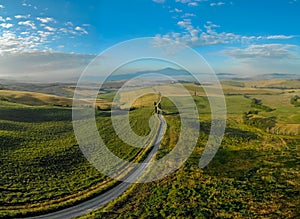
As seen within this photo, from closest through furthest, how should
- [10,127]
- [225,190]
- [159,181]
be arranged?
[225,190]
[159,181]
[10,127]

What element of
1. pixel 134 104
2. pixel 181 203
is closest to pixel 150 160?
pixel 181 203

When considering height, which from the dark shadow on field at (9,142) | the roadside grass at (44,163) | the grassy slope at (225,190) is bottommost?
the grassy slope at (225,190)

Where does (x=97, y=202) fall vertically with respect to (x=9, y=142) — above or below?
below

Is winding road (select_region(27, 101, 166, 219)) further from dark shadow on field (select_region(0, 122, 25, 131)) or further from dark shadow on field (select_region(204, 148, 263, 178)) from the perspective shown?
dark shadow on field (select_region(0, 122, 25, 131))

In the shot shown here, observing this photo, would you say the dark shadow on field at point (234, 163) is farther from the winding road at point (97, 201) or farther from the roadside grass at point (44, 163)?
the roadside grass at point (44, 163)

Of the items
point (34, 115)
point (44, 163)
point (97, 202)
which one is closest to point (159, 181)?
point (97, 202)

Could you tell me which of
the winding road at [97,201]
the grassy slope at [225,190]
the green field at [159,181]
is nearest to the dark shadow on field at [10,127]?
the green field at [159,181]

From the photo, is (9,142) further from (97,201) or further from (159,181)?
(159,181)

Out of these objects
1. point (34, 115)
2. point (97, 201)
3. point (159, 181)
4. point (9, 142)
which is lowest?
point (97, 201)

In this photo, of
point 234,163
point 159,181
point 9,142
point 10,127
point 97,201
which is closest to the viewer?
point 97,201

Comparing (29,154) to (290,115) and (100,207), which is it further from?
(290,115)
